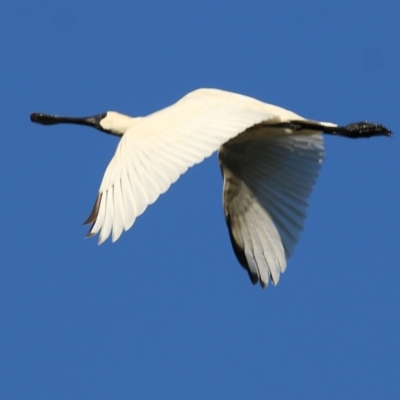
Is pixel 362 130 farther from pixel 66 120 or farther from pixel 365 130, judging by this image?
pixel 66 120

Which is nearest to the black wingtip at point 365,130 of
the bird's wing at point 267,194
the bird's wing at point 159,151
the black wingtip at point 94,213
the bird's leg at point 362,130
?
the bird's leg at point 362,130

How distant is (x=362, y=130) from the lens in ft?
49.7

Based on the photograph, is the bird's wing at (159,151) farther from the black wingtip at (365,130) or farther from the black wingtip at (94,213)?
the black wingtip at (365,130)

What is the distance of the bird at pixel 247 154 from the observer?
12.4 meters

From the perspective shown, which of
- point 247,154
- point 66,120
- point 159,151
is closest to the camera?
point 159,151

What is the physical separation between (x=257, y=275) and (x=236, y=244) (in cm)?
42

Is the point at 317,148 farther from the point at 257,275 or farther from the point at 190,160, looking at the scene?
the point at 190,160

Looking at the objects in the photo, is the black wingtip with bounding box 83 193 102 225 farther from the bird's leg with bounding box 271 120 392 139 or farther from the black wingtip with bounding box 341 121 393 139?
the black wingtip with bounding box 341 121 393 139

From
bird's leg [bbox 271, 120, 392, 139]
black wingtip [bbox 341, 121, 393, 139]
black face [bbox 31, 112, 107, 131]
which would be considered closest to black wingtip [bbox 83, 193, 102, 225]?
bird's leg [bbox 271, 120, 392, 139]

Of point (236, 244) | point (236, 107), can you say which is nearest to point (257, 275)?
point (236, 244)

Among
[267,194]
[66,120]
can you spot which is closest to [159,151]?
[267,194]

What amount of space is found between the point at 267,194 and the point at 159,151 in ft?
11.6

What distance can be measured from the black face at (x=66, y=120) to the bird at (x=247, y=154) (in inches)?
0.5

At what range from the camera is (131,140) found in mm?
12711
